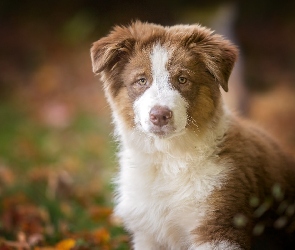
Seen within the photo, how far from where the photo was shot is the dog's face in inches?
142

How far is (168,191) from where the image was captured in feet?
12.6

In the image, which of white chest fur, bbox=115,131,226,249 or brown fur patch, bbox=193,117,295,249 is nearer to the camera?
brown fur patch, bbox=193,117,295,249

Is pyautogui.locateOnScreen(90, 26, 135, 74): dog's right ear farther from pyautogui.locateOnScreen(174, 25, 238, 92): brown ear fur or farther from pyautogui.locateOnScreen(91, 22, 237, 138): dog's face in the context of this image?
pyautogui.locateOnScreen(174, 25, 238, 92): brown ear fur

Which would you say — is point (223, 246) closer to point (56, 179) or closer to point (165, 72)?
point (165, 72)

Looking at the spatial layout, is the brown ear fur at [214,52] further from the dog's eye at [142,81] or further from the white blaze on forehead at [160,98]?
the dog's eye at [142,81]

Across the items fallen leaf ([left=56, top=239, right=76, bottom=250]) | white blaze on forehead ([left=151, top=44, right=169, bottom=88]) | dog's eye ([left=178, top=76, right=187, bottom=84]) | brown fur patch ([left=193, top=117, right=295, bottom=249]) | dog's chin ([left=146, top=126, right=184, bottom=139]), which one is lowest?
fallen leaf ([left=56, top=239, right=76, bottom=250])

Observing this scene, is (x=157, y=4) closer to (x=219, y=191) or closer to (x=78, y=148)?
(x=78, y=148)

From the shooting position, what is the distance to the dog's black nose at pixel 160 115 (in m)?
3.51

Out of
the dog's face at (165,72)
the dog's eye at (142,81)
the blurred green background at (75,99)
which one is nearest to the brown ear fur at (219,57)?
the dog's face at (165,72)

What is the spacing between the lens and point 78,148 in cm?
764

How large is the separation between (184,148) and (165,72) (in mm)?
490

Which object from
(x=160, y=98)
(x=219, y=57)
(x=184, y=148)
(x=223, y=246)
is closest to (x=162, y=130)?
(x=160, y=98)

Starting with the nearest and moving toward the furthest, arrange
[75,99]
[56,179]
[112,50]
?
[112,50]
[56,179]
[75,99]

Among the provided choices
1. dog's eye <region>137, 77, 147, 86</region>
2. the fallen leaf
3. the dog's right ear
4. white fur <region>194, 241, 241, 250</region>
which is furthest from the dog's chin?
the fallen leaf
